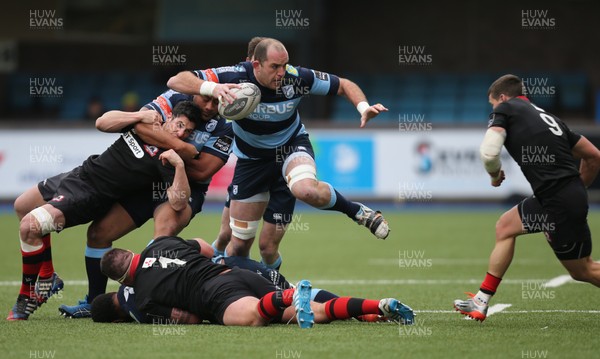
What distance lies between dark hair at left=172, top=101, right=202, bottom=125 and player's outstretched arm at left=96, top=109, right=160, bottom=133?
27cm

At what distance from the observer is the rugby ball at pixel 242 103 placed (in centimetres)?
769

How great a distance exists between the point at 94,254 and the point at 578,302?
4202mm

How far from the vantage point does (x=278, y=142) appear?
8.62m

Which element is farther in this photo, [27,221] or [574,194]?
[27,221]

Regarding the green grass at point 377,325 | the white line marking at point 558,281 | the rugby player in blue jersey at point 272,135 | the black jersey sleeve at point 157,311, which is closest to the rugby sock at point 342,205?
the rugby player in blue jersey at point 272,135

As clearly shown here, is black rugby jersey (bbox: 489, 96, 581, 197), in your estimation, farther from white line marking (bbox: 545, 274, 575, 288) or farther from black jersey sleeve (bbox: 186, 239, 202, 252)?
white line marking (bbox: 545, 274, 575, 288)

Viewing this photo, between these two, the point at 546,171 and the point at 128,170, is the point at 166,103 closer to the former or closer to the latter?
the point at 128,170

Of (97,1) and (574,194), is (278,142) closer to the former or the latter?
(574,194)

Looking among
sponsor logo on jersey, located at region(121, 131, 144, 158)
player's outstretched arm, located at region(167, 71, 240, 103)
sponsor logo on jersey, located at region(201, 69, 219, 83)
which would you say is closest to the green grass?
sponsor logo on jersey, located at region(121, 131, 144, 158)

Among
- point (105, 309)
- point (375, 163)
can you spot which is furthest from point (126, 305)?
point (375, 163)

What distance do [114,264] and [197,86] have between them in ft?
5.37

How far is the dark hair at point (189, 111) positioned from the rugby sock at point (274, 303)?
1.91 m

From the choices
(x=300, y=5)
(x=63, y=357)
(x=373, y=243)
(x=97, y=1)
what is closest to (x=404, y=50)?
(x=300, y=5)

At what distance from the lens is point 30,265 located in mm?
7648
